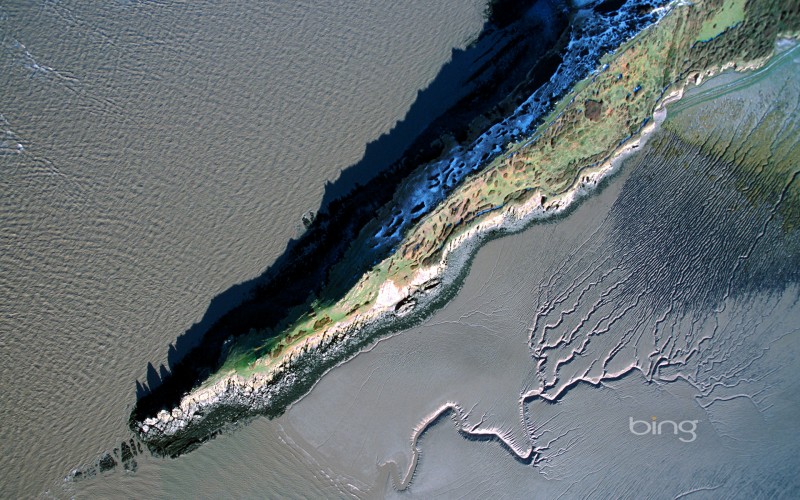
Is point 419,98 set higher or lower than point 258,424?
higher

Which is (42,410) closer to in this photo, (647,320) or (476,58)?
(476,58)

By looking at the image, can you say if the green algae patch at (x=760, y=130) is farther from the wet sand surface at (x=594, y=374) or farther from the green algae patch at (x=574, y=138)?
the green algae patch at (x=574, y=138)

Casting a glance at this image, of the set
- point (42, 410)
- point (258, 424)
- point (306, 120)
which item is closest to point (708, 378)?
point (258, 424)

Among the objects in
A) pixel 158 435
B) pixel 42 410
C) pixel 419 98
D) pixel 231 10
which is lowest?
pixel 158 435

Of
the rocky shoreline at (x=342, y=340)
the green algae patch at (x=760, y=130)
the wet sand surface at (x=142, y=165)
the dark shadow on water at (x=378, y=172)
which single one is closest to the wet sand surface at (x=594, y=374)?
the green algae patch at (x=760, y=130)

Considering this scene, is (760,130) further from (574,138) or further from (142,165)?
(142,165)

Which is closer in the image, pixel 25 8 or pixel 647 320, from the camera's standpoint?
pixel 25 8
